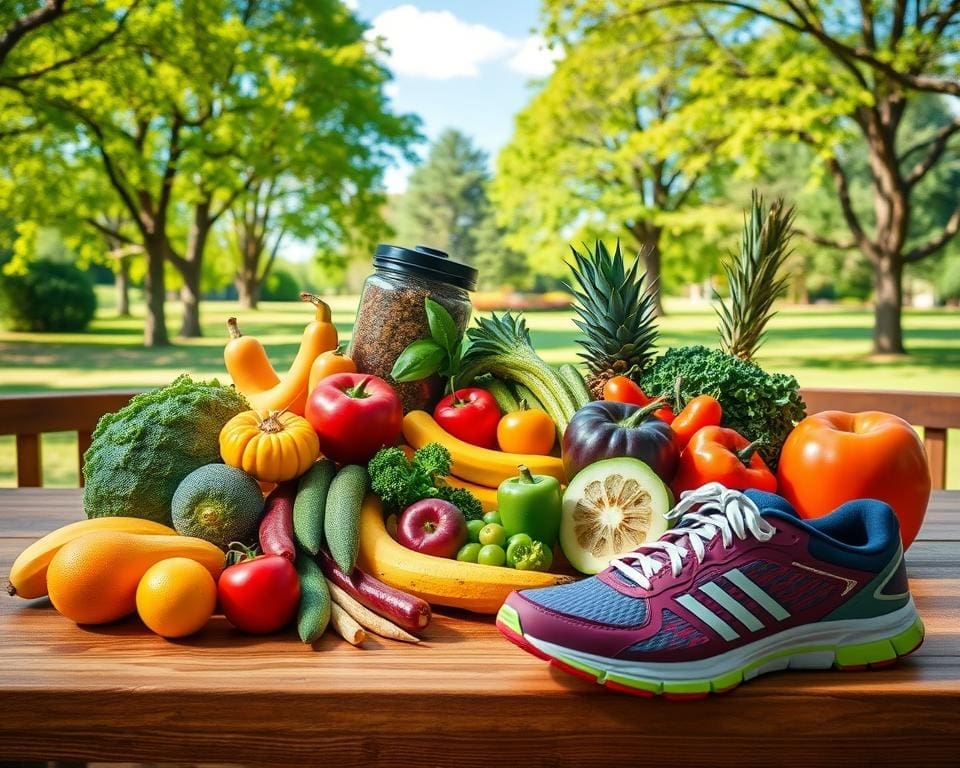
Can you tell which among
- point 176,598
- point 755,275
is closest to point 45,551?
point 176,598

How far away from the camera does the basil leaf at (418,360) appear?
2.07m

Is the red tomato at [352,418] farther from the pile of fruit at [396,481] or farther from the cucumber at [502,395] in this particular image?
the cucumber at [502,395]

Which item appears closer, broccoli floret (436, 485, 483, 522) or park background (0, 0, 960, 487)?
broccoli floret (436, 485, 483, 522)

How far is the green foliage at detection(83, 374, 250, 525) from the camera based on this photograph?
1.65m

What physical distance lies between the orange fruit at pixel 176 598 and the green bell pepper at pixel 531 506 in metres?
0.56

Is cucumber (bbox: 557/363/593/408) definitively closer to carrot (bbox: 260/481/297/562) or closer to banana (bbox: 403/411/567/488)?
banana (bbox: 403/411/567/488)

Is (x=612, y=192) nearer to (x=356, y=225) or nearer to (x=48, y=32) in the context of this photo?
(x=356, y=225)

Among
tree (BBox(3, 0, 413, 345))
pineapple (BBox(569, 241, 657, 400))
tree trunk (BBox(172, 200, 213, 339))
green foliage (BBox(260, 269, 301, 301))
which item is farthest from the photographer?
green foliage (BBox(260, 269, 301, 301))

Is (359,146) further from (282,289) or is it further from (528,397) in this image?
(282,289)

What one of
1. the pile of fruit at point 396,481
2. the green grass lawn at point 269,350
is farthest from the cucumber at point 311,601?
the green grass lawn at point 269,350

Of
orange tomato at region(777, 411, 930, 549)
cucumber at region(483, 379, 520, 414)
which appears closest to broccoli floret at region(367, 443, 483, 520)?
cucumber at region(483, 379, 520, 414)

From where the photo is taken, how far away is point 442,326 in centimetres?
208

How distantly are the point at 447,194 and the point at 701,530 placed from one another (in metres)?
48.0

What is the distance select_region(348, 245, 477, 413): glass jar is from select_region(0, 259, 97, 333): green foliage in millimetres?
17795
